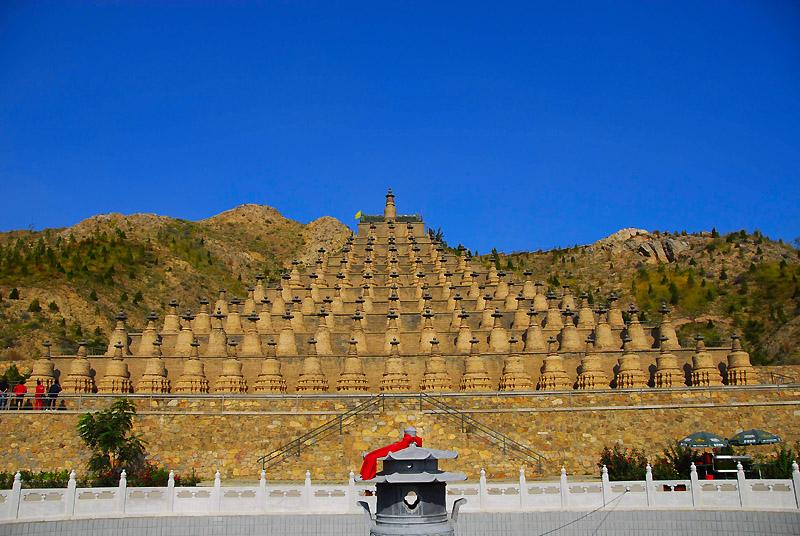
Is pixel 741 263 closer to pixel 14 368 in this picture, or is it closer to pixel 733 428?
pixel 733 428

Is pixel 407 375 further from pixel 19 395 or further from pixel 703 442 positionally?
pixel 19 395

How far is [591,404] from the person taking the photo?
1273 inches

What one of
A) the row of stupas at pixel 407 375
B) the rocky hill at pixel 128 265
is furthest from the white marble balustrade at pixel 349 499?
the rocky hill at pixel 128 265

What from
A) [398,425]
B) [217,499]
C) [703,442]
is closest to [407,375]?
[398,425]

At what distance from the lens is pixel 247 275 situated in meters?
114

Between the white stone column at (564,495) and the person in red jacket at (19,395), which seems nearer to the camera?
the white stone column at (564,495)

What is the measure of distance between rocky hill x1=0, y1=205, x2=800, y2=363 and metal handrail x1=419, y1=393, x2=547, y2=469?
28.8 metres

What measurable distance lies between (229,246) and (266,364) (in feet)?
298

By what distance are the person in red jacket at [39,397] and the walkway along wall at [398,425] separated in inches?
43.7

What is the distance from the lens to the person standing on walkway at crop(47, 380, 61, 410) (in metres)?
33.5

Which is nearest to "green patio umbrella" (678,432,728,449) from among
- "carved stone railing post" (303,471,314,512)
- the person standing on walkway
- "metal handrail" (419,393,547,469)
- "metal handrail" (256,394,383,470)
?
"metal handrail" (419,393,547,469)

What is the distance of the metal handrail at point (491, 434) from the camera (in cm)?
3052

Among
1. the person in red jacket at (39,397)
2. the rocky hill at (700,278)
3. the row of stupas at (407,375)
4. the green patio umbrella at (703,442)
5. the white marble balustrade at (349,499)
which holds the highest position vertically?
the rocky hill at (700,278)

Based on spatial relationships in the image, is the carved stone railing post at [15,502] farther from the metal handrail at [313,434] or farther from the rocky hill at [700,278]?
the rocky hill at [700,278]
